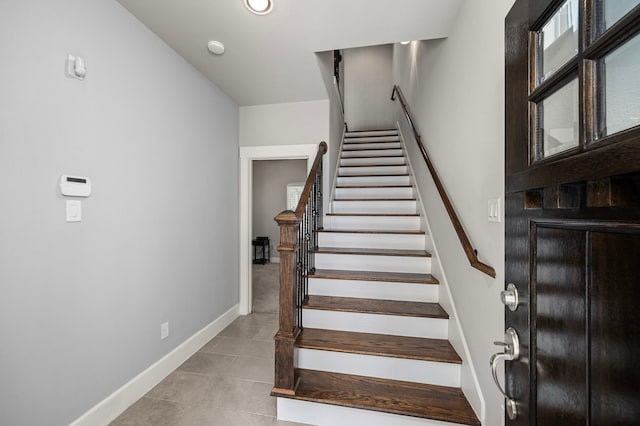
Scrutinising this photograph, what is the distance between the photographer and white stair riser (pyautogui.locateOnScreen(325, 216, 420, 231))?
9.83 ft

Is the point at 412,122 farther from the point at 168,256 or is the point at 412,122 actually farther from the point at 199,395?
the point at 199,395

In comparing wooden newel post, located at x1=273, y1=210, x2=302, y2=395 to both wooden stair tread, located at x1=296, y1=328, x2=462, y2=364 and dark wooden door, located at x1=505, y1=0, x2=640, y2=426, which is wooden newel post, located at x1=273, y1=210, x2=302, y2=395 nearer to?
wooden stair tread, located at x1=296, y1=328, x2=462, y2=364

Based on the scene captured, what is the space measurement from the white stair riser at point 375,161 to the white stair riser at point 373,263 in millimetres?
1897

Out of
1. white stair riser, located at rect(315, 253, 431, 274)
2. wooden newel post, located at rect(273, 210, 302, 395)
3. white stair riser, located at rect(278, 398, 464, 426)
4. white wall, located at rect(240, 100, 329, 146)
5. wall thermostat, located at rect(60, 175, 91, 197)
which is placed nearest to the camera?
wall thermostat, located at rect(60, 175, 91, 197)

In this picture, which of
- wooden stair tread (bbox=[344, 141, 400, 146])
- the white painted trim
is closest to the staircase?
the white painted trim

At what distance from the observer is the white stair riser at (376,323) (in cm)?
196

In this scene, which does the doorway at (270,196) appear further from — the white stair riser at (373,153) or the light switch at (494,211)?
the light switch at (494,211)

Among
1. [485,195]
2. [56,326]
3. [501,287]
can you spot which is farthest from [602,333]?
[56,326]

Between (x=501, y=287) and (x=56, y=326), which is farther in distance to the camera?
(x=56, y=326)

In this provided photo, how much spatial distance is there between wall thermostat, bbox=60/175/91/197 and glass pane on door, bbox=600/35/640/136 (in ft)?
6.83

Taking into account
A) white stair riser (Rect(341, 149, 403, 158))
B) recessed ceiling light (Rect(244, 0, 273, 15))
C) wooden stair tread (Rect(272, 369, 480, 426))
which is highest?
recessed ceiling light (Rect(244, 0, 273, 15))

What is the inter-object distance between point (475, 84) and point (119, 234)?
2.34 meters

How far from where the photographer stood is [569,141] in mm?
588

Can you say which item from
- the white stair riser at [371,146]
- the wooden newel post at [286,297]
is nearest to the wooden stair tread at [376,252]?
the wooden newel post at [286,297]
